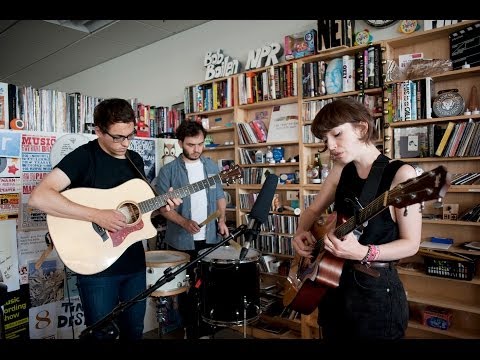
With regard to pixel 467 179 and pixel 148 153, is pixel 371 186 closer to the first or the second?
pixel 467 179

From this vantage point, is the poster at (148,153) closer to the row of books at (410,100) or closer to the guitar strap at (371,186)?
the row of books at (410,100)

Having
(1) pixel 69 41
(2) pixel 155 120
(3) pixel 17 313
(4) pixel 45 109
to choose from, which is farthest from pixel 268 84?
(1) pixel 69 41

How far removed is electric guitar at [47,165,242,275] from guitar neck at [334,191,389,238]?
0.99 m

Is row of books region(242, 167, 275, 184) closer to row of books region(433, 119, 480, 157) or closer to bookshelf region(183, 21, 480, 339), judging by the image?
bookshelf region(183, 21, 480, 339)

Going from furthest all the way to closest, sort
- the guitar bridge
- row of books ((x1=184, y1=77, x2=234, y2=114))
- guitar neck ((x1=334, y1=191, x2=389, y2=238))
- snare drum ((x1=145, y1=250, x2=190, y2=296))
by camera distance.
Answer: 1. row of books ((x1=184, y1=77, x2=234, y2=114))
2. snare drum ((x1=145, y1=250, x2=190, y2=296))
3. the guitar bridge
4. guitar neck ((x1=334, y1=191, x2=389, y2=238))

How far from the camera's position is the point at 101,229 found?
65.3 inches

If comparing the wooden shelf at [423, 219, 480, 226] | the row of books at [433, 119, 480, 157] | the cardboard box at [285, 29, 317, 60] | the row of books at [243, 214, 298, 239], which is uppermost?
the cardboard box at [285, 29, 317, 60]

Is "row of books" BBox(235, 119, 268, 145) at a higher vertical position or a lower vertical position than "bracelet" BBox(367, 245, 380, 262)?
higher

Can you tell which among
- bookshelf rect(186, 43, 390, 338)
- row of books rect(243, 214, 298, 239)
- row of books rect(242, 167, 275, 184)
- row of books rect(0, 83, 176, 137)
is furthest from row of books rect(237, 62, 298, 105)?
row of books rect(0, 83, 176, 137)

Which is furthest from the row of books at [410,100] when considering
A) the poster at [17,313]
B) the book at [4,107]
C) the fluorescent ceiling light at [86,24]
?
the fluorescent ceiling light at [86,24]

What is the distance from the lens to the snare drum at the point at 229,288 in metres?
2.19

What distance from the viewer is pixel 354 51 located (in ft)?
8.83

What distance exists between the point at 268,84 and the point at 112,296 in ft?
7.41

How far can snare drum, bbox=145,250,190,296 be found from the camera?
2.16 metres
